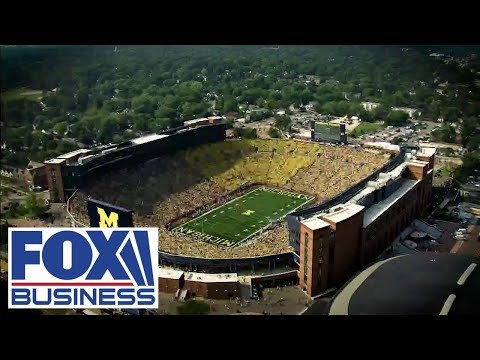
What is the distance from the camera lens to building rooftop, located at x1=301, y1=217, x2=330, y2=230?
1639cm

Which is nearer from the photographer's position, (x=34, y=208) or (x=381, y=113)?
(x=34, y=208)

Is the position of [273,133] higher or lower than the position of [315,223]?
lower

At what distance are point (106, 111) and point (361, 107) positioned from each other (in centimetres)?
2061

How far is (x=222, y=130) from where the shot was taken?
3194 cm

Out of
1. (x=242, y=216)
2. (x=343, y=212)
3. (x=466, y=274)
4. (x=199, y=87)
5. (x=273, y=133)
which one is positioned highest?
(x=199, y=87)

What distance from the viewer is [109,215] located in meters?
14.7

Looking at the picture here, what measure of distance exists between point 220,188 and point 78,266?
15.2 meters

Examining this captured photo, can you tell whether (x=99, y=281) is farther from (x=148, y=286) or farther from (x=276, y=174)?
(x=276, y=174)

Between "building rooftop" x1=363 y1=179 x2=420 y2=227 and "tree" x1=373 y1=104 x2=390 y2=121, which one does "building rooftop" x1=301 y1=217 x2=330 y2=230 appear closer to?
"building rooftop" x1=363 y1=179 x2=420 y2=227

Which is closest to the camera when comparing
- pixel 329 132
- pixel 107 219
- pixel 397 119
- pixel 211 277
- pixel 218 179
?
pixel 107 219

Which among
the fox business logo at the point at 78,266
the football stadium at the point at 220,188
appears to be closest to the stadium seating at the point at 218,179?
the football stadium at the point at 220,188

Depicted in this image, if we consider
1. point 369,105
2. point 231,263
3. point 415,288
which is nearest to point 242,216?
point 231,263

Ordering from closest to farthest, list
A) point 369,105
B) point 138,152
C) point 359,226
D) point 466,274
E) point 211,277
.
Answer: point 466,274
point 211,277
point 359,226
point 138,152
point 369,105

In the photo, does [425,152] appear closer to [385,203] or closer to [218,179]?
[385,203]
